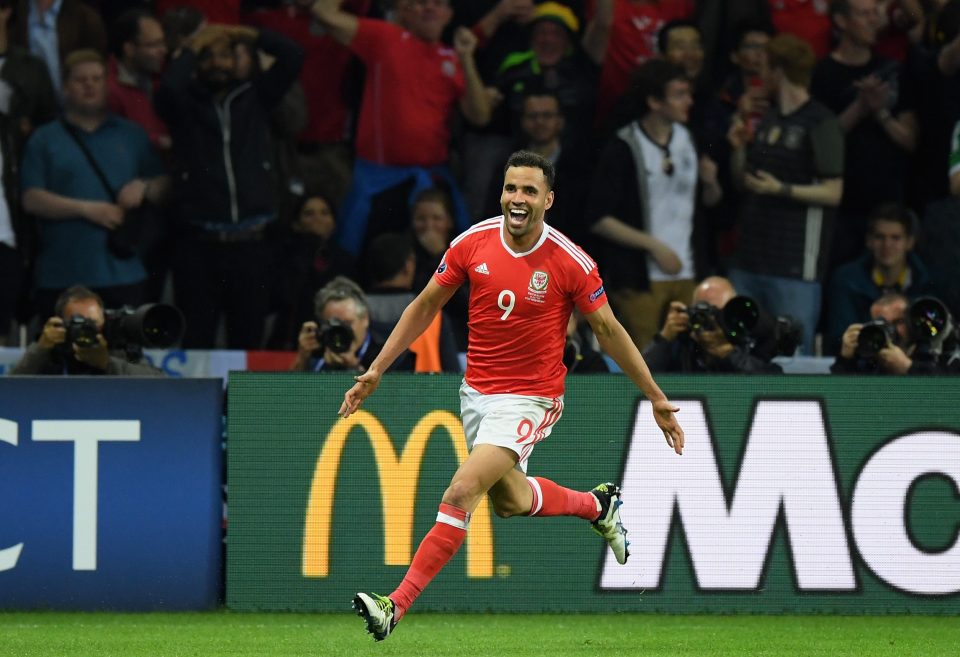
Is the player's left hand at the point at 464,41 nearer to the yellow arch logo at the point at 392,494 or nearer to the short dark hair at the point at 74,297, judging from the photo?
the short dark hair at the point at 74,297

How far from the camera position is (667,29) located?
11789 mm

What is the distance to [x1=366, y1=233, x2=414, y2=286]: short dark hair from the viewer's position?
1091 centimetres

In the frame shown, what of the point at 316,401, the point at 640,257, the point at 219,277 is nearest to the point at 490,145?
the point at 640,257

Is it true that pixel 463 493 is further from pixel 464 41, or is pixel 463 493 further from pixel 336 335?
pixel 464 41

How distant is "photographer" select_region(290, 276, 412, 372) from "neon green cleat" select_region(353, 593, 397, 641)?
120 inches

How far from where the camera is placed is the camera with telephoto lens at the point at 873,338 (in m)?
9.33

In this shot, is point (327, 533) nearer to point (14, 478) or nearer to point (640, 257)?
point (14, 478)

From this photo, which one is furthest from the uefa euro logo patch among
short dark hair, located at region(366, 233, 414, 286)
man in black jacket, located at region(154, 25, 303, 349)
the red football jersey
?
man in black jacket, located at region(154, 25, 303, 349)

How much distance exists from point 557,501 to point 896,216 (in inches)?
181

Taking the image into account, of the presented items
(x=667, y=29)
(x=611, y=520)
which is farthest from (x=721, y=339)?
(x=667, y=29)

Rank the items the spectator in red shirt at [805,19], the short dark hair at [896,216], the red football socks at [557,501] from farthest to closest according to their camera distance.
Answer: the spectator in red shirt at [805,19], the short dark hair at [896,216], the red football socks at [557,501]

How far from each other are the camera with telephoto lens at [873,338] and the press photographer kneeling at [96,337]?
389cm

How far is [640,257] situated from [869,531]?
123 inches

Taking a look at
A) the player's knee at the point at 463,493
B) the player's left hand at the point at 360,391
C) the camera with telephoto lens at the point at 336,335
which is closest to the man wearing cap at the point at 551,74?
the camera with telephoto lens at the point at 336,335
